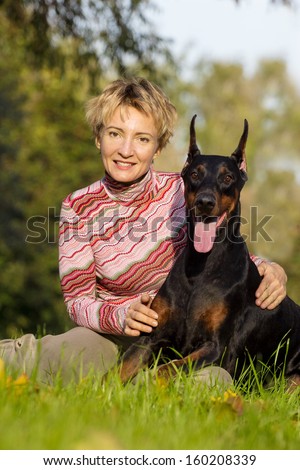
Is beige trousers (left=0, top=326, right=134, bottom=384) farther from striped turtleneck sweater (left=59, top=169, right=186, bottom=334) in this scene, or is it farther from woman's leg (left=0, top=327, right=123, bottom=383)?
striped turtleneck sweater (left=59, top=169, right=186, bottom=334)

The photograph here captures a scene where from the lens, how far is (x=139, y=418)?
110 inches

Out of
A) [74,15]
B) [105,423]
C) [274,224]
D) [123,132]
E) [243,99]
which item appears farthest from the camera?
[243,99]

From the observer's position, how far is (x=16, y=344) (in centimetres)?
450

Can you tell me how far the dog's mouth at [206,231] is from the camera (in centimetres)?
402

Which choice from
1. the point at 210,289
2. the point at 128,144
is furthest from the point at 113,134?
the point at 210,289

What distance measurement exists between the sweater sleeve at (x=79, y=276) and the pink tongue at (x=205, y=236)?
59 centimetres

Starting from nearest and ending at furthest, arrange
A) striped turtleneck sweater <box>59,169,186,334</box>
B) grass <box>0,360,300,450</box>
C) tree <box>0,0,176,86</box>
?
grass <box>0,360,300,450</box>
striped turtleneck sweater <box>59,169,186,334</box>
tree <box>0,0,176,86</box>

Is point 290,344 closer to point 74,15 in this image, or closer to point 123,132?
point 123,132

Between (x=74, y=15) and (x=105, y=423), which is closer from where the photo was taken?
(x=105, y=423)

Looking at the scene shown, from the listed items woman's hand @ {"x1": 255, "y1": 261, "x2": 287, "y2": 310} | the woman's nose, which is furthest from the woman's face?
woman's hand @ {"x1": 255, "y1": 261, "x2": 287, "y2": 310}

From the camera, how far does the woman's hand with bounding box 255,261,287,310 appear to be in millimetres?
4250

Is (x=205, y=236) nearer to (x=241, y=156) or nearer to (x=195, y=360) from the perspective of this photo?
(x=241, y=156)

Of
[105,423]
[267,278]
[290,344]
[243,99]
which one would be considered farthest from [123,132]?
[243,99]
